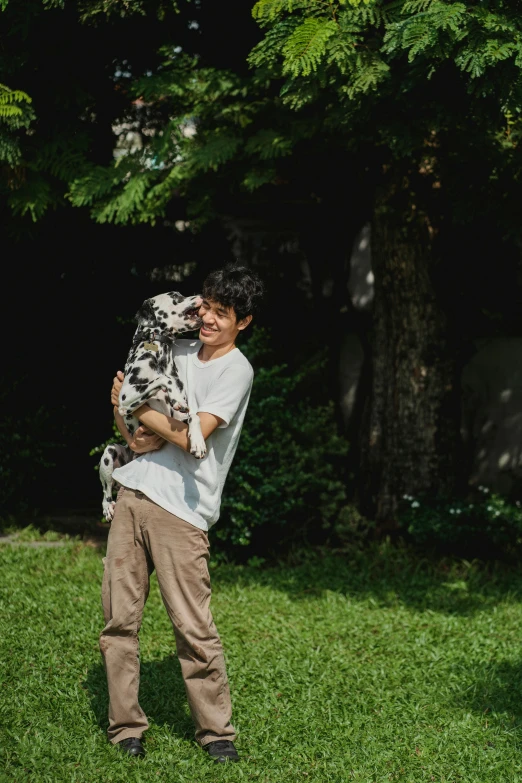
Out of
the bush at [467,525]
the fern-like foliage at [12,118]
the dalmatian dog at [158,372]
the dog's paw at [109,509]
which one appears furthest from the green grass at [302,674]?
the fern-like foliage at [12,118]

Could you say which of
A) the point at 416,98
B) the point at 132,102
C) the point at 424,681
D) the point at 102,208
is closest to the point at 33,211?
the point at 102,208

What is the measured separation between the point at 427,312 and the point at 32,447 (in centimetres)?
382

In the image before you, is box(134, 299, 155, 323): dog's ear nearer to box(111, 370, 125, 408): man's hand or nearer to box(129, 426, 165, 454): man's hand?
box(111, 370, 125, 408): man's hand

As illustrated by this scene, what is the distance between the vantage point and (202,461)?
3.78 m

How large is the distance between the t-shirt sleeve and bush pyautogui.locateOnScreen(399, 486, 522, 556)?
150 inches

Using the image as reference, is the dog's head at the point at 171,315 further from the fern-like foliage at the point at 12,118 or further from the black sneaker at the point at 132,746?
the fern-like foliage at the point at 12,118

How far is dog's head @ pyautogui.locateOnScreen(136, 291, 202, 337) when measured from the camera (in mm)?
3861

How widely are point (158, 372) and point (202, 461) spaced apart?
0.41 m

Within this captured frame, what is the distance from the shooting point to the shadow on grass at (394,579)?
259 inches

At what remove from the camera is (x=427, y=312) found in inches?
297

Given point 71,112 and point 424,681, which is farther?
point 71,112

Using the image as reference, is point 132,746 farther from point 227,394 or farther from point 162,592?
point 227,394

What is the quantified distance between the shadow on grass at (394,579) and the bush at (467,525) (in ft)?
0.49

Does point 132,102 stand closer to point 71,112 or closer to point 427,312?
point 71,112
